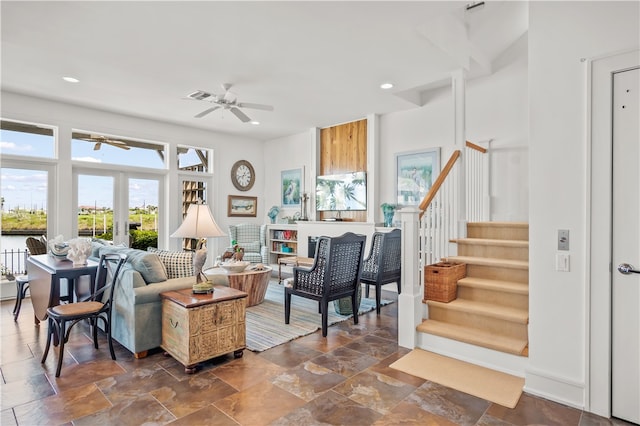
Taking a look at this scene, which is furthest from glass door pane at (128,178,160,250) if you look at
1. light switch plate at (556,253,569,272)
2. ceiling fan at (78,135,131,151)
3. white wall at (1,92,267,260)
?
light switch plate at (556,253,569,272)

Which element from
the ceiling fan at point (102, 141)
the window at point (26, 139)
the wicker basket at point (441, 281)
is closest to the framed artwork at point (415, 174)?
the wicker basket at point (441, 281)

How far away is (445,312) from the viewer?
10.9 feet

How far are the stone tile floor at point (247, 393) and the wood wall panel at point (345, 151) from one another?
3.72 m

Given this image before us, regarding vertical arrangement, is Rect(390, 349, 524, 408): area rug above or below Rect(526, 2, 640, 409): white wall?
below

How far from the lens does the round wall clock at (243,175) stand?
25.7 ft

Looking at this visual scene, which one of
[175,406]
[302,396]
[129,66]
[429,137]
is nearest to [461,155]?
[429,137]

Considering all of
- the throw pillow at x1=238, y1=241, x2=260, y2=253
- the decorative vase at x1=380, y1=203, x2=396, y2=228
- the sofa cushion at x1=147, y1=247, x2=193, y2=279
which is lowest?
the throw pillow at x1=238, y1=241, x2=260, y2=253

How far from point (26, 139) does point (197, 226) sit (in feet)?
13.5

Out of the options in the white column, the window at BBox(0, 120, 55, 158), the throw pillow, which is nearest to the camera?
the white column

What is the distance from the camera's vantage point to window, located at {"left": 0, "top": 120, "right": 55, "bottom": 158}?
516 cm

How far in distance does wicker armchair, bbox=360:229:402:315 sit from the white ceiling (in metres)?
2.07

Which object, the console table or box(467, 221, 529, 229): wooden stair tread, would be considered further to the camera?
box(467, 221, 529, 229): wooden stair tread

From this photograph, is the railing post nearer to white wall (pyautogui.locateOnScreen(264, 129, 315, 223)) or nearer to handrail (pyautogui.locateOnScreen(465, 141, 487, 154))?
handrail (pyautogui.locateOnScreen(465, 141, 487, 154))

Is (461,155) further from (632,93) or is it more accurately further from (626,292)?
(626,292)
